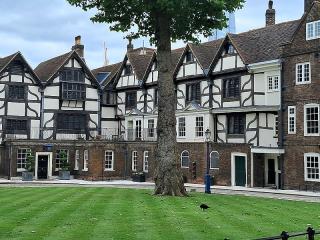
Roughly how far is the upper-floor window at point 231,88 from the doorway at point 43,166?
56.0ft

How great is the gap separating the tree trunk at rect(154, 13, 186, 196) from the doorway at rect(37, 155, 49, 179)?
2095 centimetres

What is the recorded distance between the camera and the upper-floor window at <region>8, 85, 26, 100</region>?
144 ft

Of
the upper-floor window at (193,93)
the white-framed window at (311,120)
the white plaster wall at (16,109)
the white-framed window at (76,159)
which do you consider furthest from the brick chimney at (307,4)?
the white plaster wall at (16,109)

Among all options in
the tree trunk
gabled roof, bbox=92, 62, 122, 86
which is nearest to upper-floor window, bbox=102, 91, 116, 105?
gabled roof, bbox=92, 62, 122, 86

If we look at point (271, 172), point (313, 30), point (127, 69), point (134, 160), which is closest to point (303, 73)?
point (313, 30)

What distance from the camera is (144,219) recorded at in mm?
15797

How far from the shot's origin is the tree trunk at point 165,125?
24891 millimetres

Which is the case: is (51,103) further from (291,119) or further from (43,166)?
(291,119)

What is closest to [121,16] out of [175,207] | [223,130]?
[175,207]

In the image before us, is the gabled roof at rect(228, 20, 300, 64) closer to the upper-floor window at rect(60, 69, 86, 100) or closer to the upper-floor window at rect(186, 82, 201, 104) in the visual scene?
the upper-floor window at rect(186, 82, 201, 104)

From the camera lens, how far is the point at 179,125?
41.8 metres

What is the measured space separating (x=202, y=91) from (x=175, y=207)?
22.0 metres

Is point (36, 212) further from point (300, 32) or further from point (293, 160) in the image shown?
point (300, 32)

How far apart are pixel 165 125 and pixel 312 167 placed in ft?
37.8
